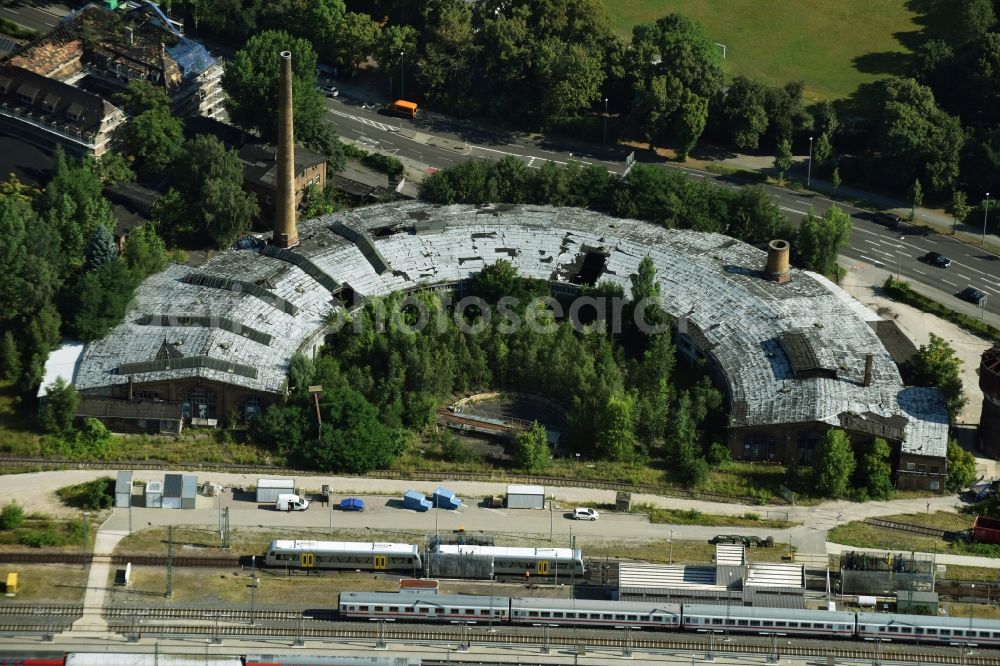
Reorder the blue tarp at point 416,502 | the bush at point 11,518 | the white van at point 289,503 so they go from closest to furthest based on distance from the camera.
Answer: the bush at point 11,518
the white van at point 289,503
the blue tarp at point 416,502

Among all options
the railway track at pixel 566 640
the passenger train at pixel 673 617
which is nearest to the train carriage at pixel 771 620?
the passenger train at pixel 673 617

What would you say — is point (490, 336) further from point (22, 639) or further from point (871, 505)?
point (22, 639)

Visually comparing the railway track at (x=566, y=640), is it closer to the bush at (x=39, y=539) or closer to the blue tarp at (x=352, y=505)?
the bush at (x=39, y=539)

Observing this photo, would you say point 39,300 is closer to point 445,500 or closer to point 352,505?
point 352,505

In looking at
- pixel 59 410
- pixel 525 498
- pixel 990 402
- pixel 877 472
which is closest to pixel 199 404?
pixel 59 410

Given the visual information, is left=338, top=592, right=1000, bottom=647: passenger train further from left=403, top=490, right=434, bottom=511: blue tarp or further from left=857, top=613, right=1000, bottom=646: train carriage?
left=403, top=490, right=434, bottom=511: blue tarp
